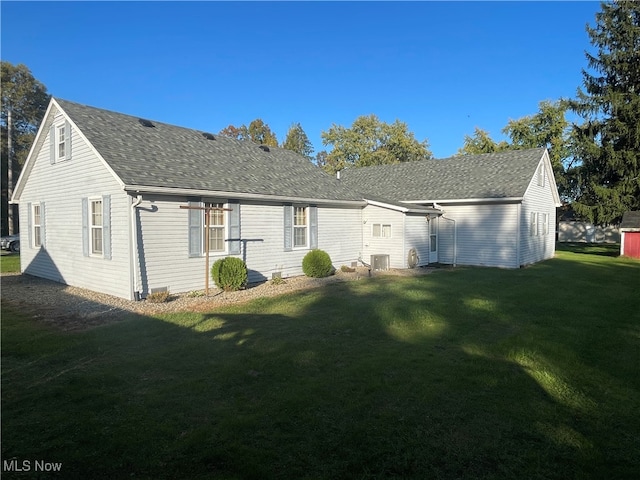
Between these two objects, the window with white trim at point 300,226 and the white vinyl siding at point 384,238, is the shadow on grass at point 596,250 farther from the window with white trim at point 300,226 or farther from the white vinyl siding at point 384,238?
the window with white trim at point 300,226

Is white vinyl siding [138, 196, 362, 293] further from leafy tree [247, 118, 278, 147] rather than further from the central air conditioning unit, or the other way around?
leafy tree [247, 118, 278, 147]

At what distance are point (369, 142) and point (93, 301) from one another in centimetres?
4357

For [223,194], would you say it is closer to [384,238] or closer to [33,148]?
[33,148]

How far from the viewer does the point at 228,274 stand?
11.8 m

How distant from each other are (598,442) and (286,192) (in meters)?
12.2

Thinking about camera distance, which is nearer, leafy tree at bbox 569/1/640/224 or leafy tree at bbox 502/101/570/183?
leafy tree at bbox 569/1/640/224

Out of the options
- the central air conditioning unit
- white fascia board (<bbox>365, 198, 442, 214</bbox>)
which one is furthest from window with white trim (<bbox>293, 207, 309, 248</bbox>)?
white fascia board (<bbox>365, 198, 442, 214</bbox>)

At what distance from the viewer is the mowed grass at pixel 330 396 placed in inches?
137

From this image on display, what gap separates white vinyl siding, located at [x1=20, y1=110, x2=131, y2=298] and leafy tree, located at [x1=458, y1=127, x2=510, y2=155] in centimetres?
3860

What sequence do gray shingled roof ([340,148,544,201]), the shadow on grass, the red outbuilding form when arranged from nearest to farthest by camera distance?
gray shingled roof ([340,148,544,201]) → the red outbuilding → the shadow on grass

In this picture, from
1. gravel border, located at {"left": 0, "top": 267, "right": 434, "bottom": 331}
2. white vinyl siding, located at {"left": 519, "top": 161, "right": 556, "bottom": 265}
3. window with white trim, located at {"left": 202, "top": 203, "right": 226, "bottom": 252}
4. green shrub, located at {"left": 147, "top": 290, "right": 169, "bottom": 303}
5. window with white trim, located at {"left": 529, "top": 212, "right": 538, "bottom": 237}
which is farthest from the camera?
window with white trim, located at {"left": 529, "top": 212, "right": 538, "bottom": 237}

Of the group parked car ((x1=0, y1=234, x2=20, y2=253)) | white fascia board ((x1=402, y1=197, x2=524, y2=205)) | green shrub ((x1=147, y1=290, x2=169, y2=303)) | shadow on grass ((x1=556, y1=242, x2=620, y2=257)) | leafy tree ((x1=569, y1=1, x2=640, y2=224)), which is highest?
leafy tree ((x1=569, y1=1, x2=640, y2=224))

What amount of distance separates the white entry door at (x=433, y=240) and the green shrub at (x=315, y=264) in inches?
237

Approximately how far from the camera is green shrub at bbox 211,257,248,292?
38.6 feet
